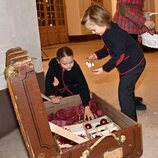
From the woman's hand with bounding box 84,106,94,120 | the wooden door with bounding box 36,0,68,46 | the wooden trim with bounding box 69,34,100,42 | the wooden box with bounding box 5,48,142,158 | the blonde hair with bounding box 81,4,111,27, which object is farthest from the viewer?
the wooden trim with bounding box 69,34,100,42

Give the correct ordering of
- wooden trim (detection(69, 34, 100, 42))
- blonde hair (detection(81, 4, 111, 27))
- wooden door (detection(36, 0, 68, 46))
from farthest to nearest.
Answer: wooden trim (detection(69, 34, 100, 42))
wooden door (detection(36, 0, 68, 46))
blonde hair (detection(81, 4, 111, 27))

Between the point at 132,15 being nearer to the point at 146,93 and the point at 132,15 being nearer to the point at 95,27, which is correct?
the point at 95,27

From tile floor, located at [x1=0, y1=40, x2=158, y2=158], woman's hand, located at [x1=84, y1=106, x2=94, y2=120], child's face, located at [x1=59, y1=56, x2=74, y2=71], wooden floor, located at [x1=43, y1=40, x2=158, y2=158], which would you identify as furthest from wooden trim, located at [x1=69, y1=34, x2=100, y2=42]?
woman's hand, located at [x1=84, y1=106, x2=94, y2=120]

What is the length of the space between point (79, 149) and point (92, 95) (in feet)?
2.62

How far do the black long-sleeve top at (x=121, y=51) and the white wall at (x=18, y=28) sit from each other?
0.61 m

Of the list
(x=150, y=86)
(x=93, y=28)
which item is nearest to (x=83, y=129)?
(x=93, y=28)

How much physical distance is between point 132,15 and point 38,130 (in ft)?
4.01

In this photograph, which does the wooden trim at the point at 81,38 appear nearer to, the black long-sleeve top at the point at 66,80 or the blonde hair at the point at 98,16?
the black long-sleeve top at the point at 66,80

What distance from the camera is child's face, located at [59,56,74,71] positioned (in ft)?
5.84

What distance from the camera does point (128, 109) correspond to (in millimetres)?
1604

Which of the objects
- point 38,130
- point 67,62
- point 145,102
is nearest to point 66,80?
point 67,62

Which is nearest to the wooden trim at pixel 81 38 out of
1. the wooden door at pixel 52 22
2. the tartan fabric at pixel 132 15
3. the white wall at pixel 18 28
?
the wooden door at pixel 52 22

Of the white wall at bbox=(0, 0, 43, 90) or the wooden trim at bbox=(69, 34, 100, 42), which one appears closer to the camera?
the white wall at bbox=(0, 0, 43, 90)

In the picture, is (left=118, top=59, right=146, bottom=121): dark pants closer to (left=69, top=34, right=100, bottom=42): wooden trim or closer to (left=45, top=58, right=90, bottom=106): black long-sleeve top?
(left=45, top=58, right=90, bottom=106): black long-sleeve top
